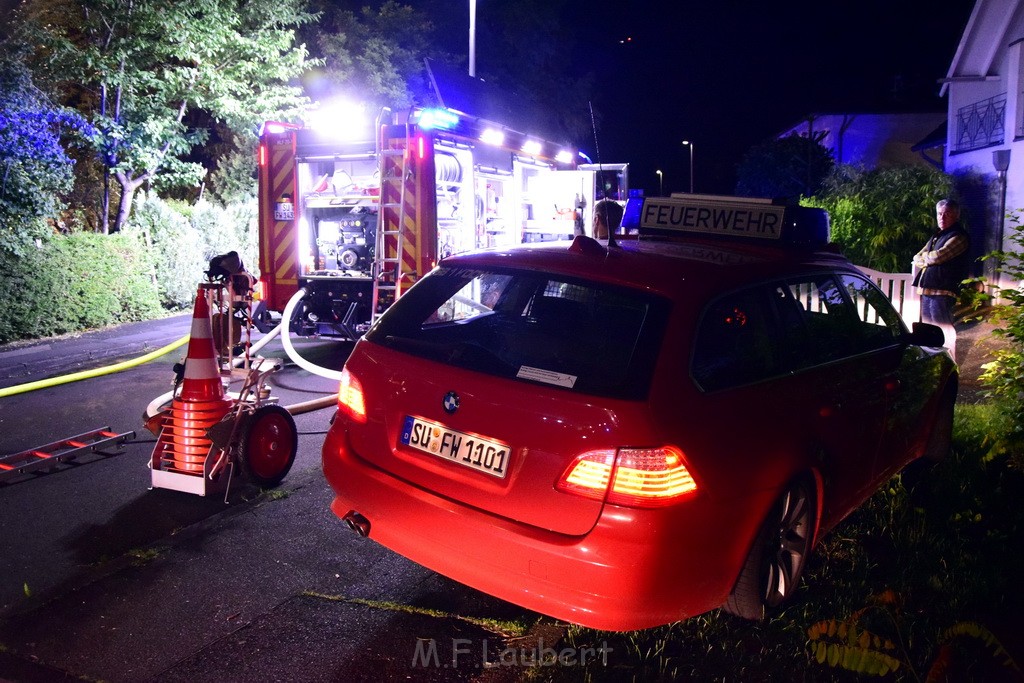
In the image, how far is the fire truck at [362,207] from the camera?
29.2ft

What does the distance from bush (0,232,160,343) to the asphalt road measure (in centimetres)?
611

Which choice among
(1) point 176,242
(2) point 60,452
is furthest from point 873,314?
(1) point 176,242

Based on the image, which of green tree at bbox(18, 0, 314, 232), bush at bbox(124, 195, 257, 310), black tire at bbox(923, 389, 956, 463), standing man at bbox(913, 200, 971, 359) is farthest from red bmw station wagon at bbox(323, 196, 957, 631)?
green tree at bbox(18, 0, 314, 232)

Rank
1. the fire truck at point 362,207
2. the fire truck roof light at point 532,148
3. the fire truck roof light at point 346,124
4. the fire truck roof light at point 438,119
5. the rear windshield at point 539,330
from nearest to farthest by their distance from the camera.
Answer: the rear windshield at point 539,330
the fire truck roof light at point 438,119
the fire truck at point 362,207
the fire truck roof light at point 346,124
the fire truck roof light at point 532,148

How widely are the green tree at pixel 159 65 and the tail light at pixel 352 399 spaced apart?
11241mm

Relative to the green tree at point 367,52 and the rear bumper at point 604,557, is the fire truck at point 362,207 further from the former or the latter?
the green tree at point 367,52

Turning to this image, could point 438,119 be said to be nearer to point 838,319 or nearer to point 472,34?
point 838,319

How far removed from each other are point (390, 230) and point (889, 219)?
955cm

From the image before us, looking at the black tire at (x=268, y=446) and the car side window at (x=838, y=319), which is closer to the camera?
the car side window at (x=838, y=319)

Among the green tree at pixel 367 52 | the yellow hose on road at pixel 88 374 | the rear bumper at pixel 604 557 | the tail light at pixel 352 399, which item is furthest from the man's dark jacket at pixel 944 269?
the green tree at pixel 367 52

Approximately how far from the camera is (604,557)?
2.76 metres

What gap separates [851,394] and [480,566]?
6.30 ft

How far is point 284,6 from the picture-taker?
48.5ft

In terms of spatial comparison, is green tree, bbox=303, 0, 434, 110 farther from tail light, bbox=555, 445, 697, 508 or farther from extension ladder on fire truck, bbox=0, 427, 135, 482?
tail light, bbox=555, 445, 697, 508
